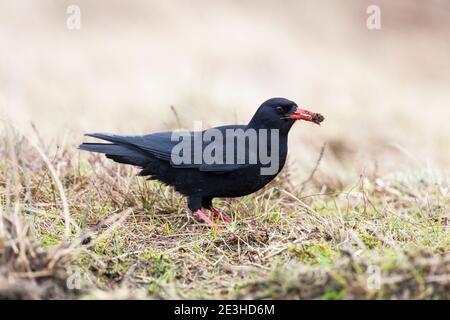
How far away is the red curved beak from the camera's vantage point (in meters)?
5.05

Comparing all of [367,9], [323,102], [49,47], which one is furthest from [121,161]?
[367,9]

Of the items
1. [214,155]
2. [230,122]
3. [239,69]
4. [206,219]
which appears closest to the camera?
[206,219]

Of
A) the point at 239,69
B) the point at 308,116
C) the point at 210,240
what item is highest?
the point at 239,69

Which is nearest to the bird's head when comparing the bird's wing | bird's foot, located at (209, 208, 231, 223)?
the bird's wing

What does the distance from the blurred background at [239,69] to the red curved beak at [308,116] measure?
1.99 metres

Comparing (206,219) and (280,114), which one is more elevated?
(280,114)

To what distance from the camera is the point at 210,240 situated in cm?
433

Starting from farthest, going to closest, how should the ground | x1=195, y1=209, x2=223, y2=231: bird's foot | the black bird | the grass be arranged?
the black bird, x1=195, y1=209, x2=223, y2=231: bird's foot, the ground, the grass

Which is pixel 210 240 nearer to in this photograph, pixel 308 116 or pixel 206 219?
pixel 206 219

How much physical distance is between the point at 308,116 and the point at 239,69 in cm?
608

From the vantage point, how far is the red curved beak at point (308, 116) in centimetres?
505

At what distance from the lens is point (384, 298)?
3.22m

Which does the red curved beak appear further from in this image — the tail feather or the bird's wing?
the tail feather

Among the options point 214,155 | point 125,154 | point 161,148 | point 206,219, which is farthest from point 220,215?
point 125,154
